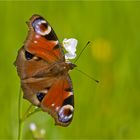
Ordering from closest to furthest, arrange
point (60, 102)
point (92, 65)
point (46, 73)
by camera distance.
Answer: point (60, 102) → point (46, 73) → point (92, 65)

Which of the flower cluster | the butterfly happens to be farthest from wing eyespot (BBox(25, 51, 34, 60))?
the flower cluster

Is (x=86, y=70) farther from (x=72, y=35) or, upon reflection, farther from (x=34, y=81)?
(x=34, y=81)

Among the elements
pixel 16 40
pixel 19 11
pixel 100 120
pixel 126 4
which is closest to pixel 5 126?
pixel 100 120

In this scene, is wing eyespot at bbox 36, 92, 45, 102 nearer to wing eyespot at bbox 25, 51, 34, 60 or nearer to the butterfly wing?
the butterfly wing

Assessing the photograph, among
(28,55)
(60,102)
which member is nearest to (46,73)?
(28,55)

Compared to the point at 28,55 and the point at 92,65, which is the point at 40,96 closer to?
the point at 28,55

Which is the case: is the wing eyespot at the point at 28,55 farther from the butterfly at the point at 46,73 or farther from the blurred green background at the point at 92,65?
the blurred green background at the point at 92,65

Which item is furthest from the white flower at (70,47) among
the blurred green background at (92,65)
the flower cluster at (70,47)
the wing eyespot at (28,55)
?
the blurred green background at (92,65)
